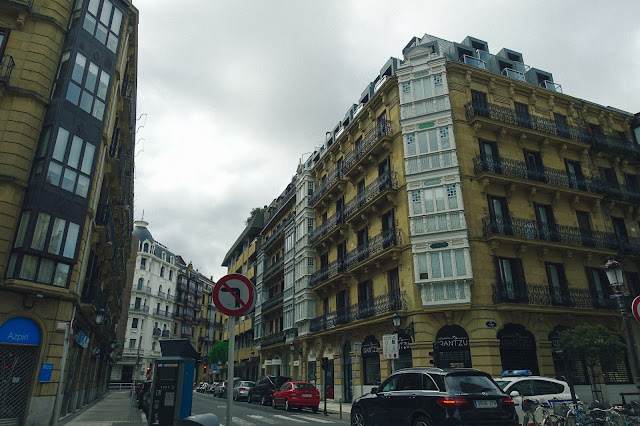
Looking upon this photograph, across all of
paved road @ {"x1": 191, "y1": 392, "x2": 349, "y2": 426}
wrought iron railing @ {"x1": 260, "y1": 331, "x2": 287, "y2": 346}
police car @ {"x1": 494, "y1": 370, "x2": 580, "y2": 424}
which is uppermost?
wrought iron railing @ {"x1": 260, "y1": 331, "x2": 287, "y2": 346}

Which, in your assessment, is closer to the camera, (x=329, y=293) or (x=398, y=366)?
(x=398, y=366)

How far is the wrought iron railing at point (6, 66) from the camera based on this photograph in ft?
49.2

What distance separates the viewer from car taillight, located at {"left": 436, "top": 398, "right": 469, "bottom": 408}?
7508 millimetres

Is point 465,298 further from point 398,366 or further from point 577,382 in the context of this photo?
point 577,382

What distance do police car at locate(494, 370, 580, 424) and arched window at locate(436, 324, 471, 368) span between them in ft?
23.4

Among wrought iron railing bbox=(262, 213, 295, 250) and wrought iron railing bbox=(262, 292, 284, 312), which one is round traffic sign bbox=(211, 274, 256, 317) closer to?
wrought iron railing bbox=(262, 213, 295, 250)

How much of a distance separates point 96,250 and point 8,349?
25.1 feet

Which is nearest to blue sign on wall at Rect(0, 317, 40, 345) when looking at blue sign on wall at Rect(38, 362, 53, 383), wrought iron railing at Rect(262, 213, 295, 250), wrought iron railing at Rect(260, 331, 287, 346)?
blue sign on wall at Rect(38, 362, 53, 383)

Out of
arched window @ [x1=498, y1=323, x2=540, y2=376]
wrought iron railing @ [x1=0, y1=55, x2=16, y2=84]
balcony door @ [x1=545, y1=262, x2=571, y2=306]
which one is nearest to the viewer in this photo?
wrought iron railing @ [x1=0, y1=55, x2=16, y2=84]

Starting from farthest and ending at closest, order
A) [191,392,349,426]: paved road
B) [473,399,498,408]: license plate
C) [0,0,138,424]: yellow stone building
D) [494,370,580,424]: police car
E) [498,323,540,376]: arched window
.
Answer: [498,323,540,376]: arched window → [191,392,349,426]: paved road → [0,0,138,424]: yellow stone building → [494,370,580,424]: police car → [473,399,498,408]: license plate

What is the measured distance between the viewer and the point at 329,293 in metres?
31.5

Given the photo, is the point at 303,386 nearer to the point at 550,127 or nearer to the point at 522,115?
the point at 522,115

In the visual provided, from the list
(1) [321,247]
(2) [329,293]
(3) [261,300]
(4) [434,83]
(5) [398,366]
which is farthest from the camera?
(3) [261,300]

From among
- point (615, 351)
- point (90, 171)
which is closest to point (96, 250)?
point (90, 171)
